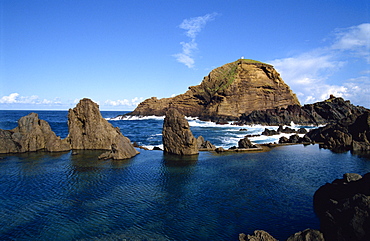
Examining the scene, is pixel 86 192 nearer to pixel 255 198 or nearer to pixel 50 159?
pixel 255 198

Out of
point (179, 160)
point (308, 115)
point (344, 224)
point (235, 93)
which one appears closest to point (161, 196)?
point (344, 224)

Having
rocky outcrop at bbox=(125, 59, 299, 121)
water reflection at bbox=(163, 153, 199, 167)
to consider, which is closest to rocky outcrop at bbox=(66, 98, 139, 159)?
water reflection at bbox=(163, 153, 199, 167)

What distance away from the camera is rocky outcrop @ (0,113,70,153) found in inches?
1481

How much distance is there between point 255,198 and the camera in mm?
18625

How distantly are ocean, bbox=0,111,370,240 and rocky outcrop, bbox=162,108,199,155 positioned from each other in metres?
3.83

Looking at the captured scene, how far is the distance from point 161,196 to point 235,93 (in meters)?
114

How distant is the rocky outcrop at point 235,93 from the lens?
126750 millimetres

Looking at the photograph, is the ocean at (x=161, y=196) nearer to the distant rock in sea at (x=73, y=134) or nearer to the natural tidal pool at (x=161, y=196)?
the natural tidal pool at (x=161, y=196)

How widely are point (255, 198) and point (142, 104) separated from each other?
160345mm

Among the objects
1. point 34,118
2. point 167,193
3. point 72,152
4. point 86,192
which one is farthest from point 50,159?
point 167,193

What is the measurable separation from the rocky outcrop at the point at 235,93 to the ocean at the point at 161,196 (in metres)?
93.0

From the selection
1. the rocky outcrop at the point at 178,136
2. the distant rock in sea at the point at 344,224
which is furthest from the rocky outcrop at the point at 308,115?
the distant rock in sea at the point at 344,224

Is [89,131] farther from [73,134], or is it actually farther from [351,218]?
[351,218]

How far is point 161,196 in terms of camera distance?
19.4 meters
